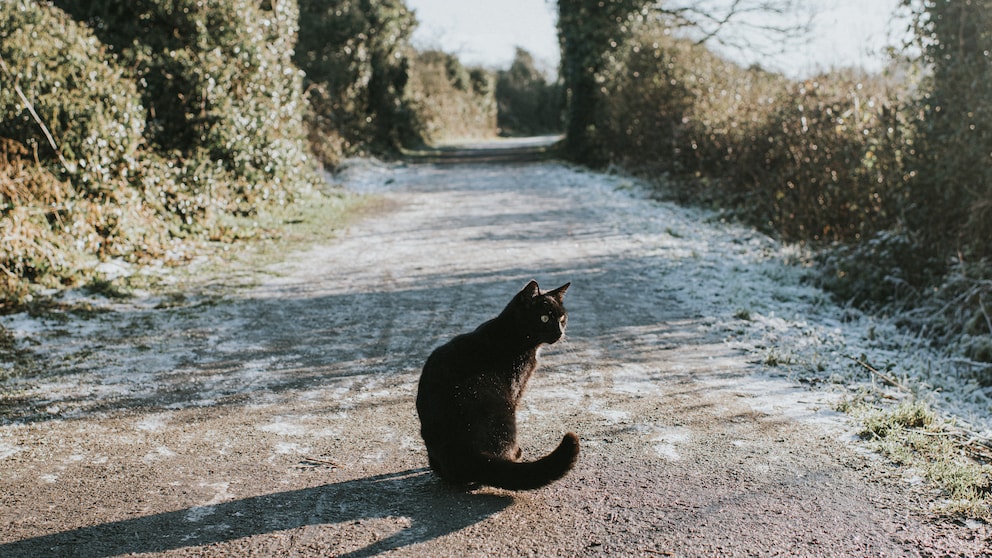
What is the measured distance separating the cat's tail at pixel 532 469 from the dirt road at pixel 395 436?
0.20 meters

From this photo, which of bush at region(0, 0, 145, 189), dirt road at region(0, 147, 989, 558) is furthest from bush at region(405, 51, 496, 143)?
dirt road at region(0, 147, 989, 558)

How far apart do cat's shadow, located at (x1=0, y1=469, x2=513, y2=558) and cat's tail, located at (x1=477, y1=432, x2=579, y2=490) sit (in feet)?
0.74

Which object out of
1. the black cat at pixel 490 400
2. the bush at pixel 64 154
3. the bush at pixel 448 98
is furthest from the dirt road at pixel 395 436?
the bush at pixel 448 98

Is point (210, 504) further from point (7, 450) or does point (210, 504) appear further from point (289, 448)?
point (7, 450)

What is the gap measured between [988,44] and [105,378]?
329 inches

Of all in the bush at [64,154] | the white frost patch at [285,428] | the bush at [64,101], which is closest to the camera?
the white frost patch at [285,428]

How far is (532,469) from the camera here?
2875 mm

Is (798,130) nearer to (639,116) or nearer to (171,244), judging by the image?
(639,116)

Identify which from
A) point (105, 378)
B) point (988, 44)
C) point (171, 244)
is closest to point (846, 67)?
point (988, 44)

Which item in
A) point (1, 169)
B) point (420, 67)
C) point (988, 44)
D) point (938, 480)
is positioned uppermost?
point (420, 67)

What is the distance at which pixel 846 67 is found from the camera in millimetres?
10398

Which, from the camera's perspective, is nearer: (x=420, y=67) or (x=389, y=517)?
(x=389, y=517)

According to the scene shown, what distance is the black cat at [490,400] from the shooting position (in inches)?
115

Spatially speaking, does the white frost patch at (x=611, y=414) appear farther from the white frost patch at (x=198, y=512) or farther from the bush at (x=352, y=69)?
the bush at (x=352, y=69)
